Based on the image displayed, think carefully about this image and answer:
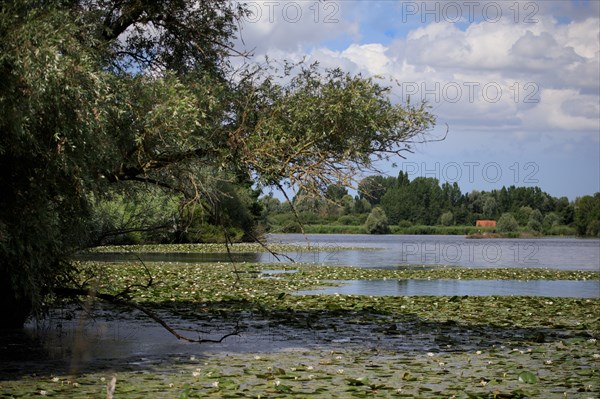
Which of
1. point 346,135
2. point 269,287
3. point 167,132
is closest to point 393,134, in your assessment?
point 346,135

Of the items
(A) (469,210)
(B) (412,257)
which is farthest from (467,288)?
(A) (469,210)

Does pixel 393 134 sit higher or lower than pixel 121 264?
higher

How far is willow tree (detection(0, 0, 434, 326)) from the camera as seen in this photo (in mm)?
10320

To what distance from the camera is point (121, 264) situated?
3005 centimetres

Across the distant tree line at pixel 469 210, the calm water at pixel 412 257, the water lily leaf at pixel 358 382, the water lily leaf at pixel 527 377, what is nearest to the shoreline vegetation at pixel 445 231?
the distant tree line at pixel 469 210

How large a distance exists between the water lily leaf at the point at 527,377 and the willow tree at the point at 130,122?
443 centimetres

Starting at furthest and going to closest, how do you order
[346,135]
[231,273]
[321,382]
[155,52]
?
[231,273] → [155,52] → [346,135] → [321,382]

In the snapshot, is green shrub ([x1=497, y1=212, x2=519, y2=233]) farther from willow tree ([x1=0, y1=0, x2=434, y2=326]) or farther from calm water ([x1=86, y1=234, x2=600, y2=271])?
willow tree ([x1=0, y1=0, x2=434, y2=326])

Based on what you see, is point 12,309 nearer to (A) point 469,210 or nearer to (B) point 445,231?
(B) point 445,231

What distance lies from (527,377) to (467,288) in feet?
48.0

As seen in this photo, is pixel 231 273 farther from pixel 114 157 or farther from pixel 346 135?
pixel 114 157

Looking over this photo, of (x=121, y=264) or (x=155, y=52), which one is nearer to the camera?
(x=155, y=52)

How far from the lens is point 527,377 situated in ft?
33.6

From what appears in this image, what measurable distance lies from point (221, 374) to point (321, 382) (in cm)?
142
